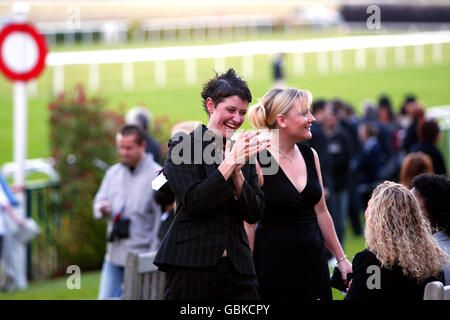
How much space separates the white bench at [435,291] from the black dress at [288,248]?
0.86 meters

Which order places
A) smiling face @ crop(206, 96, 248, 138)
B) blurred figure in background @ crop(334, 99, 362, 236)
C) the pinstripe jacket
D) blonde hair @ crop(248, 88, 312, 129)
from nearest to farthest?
the pinstripe jacket
smiling face @ crop(206, 96, 248, 138)
blonde hair @ crop(248, 88, 312, 129)
blurred figure in background @ crop(334, 99, 362, 236)

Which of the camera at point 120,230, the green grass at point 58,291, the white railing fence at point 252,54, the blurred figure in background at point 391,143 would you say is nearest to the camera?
the camera at point 120,230

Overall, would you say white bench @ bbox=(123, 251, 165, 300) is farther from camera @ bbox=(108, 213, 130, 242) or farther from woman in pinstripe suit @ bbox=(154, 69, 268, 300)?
woman in pinstripe suit @ bbox=(154, 69, 268, 300)

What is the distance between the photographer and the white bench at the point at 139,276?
4.63 metres

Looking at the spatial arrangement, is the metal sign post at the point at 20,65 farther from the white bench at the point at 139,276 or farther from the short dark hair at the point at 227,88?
the short dark hair at the point at 227,88

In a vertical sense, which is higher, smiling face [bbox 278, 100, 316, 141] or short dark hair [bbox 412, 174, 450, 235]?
smiling face [bbox 278, 100, 316, 141]

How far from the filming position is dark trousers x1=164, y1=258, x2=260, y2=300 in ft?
10.8

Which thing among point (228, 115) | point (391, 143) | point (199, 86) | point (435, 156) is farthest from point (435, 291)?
point (199, 86)

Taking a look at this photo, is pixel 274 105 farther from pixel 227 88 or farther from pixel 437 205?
pixel 437 205

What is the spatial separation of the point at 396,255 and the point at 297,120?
3.35ft

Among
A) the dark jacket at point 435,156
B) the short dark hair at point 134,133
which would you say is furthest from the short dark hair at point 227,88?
the dark jacket at point 435,156

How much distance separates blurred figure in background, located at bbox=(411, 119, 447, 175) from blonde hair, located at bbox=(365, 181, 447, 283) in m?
4.66

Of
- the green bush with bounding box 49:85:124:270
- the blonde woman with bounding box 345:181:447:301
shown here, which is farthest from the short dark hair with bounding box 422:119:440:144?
the blonde woman with bounding box 345:181:447:301
